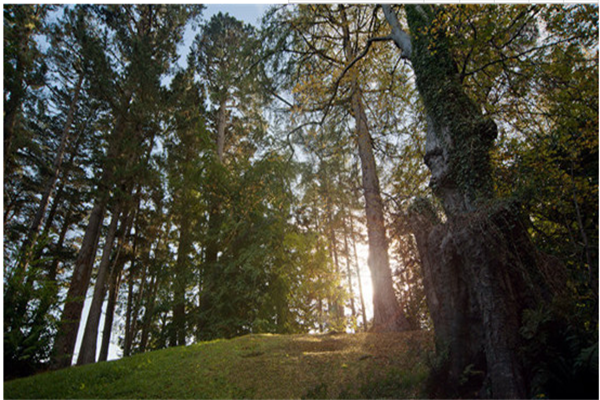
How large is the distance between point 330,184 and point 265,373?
7868 millimetres

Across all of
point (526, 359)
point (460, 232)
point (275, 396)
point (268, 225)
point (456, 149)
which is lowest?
point (275, 396)

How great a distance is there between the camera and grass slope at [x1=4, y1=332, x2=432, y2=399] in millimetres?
4266

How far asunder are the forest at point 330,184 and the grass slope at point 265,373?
686 mm

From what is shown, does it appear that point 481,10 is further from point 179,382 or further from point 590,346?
point 179,382

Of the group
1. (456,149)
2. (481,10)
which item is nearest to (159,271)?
(456,149)

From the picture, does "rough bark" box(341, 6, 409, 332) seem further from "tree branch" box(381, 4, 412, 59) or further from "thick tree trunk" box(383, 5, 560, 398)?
"thick tree trunk" box(383, 5, 560, 398)

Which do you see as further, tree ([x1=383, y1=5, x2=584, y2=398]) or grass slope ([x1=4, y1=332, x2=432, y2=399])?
grass slope ([x1=4, y1=332, x2=432, y2=399])

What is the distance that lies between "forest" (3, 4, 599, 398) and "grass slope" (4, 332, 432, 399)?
27.0 inches

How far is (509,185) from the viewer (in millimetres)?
4430

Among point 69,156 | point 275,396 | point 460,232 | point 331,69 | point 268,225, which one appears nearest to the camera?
point 460,232

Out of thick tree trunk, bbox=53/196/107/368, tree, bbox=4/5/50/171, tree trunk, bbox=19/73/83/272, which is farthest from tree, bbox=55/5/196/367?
tree, bbox=4/5/50/171

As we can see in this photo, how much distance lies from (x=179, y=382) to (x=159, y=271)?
7751mm

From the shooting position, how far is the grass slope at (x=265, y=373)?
4266 mm

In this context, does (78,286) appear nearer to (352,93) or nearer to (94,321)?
(94,321)
